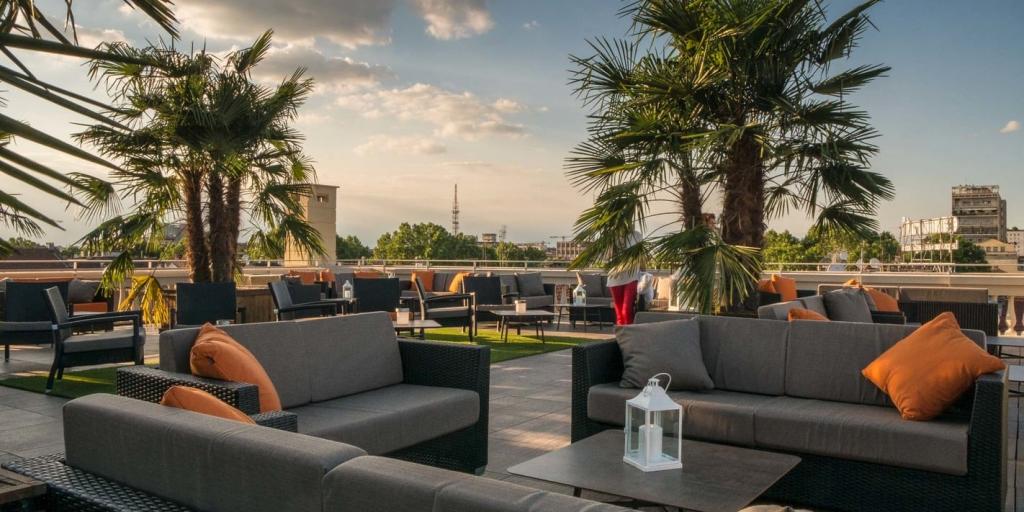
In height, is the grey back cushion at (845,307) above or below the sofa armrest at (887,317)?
above

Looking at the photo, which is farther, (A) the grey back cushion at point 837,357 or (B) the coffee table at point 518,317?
(B) the coffee table at point 518,317

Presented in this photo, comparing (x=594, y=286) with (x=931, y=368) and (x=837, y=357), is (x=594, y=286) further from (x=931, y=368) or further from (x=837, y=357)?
(x=931, y=368)

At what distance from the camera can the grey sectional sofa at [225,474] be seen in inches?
45.6

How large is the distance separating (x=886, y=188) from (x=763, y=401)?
2791mm

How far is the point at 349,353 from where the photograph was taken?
347 centimetres

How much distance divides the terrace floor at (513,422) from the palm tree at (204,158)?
5.31ft

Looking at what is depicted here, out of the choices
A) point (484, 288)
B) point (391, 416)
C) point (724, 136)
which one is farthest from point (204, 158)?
point (391, 416)

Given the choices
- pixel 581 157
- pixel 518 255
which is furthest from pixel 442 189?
pixel 518 255

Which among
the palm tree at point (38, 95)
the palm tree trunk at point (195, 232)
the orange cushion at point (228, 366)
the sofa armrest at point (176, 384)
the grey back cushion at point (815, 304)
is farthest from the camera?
the palm tree trunk at point (195, 232)

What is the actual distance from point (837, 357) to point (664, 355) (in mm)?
833

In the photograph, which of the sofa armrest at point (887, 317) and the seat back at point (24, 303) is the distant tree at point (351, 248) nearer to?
the seat back at point (24, 303)

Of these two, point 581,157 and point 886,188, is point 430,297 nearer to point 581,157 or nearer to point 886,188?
point 581,157

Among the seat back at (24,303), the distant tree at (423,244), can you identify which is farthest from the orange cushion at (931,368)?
the distant tree at (423,244)

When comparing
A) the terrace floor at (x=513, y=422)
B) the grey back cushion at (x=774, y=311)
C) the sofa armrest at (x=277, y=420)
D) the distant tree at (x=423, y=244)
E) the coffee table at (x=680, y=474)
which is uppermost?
the distant tree at (x=423, y=244)
